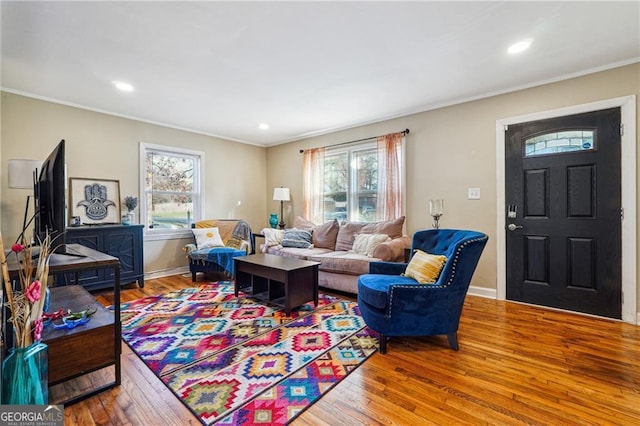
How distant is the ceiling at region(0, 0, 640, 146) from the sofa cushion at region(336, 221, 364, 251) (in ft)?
5.51

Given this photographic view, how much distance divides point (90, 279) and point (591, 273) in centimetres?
555

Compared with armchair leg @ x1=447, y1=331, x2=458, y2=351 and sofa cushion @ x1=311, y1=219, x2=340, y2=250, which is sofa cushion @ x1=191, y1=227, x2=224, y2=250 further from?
armchair leg @ x1=447, y1=331, x2=458, y2=351

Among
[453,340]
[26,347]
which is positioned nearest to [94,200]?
[26,347]

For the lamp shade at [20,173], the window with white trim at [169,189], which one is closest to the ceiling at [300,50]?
the lamp shade at [20,173]

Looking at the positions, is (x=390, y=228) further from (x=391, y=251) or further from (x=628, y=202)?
(x=628, y=202)

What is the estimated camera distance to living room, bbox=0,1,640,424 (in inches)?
116

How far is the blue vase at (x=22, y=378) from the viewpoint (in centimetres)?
112

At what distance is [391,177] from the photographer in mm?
4176

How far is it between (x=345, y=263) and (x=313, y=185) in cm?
209

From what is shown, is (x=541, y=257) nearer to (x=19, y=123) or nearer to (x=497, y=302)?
(x=497, y=302)

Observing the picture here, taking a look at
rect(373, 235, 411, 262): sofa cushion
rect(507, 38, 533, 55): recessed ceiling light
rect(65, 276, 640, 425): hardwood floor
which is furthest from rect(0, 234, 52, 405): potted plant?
rect(507, 38, 533, 55): recessed ceiling light

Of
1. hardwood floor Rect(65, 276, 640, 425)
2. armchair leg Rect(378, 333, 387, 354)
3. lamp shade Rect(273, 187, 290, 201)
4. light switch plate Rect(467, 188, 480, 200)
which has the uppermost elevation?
lamp shade Rect(273, 187, 290, 201)

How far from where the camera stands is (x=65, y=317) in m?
1.74

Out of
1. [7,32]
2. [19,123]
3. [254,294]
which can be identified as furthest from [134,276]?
[7,32]
